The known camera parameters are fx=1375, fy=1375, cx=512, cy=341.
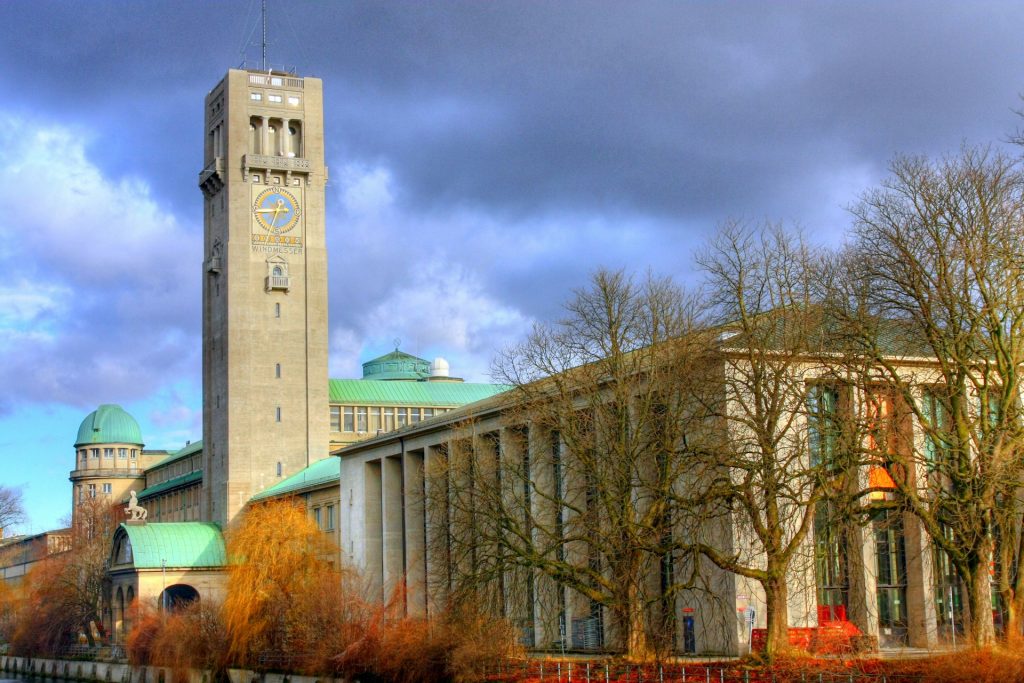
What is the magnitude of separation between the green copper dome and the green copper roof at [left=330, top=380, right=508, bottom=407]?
65.3 meters

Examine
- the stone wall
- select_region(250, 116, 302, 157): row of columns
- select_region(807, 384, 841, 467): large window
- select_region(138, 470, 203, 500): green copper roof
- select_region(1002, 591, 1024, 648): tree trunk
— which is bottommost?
the stone wall

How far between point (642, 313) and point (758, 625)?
13351mm

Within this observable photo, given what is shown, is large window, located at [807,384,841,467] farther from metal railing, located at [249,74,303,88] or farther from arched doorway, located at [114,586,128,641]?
metal railing, located at [249,74,303,88]

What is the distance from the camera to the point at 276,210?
380 feet

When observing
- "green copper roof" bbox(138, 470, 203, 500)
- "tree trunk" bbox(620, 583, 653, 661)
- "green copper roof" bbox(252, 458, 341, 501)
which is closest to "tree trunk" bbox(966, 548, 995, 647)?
"tree trunk" bbox(620, 583, 653, 661)

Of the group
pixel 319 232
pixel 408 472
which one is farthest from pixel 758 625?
pixel 319 232

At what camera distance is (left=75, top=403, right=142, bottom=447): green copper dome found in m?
183

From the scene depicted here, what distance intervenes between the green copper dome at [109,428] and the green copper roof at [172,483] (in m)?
31.2

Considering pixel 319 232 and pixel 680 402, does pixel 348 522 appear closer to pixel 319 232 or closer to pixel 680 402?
pixel 319 232

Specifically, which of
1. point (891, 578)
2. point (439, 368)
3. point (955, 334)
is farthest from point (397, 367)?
point (955, 334)

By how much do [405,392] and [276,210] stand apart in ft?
80.6

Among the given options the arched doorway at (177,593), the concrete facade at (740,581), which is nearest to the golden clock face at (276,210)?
the arched doorway at (177,593)

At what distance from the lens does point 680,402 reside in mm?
46969

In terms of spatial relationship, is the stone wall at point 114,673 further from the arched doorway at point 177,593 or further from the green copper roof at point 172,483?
the green copper roof at point 172,483
